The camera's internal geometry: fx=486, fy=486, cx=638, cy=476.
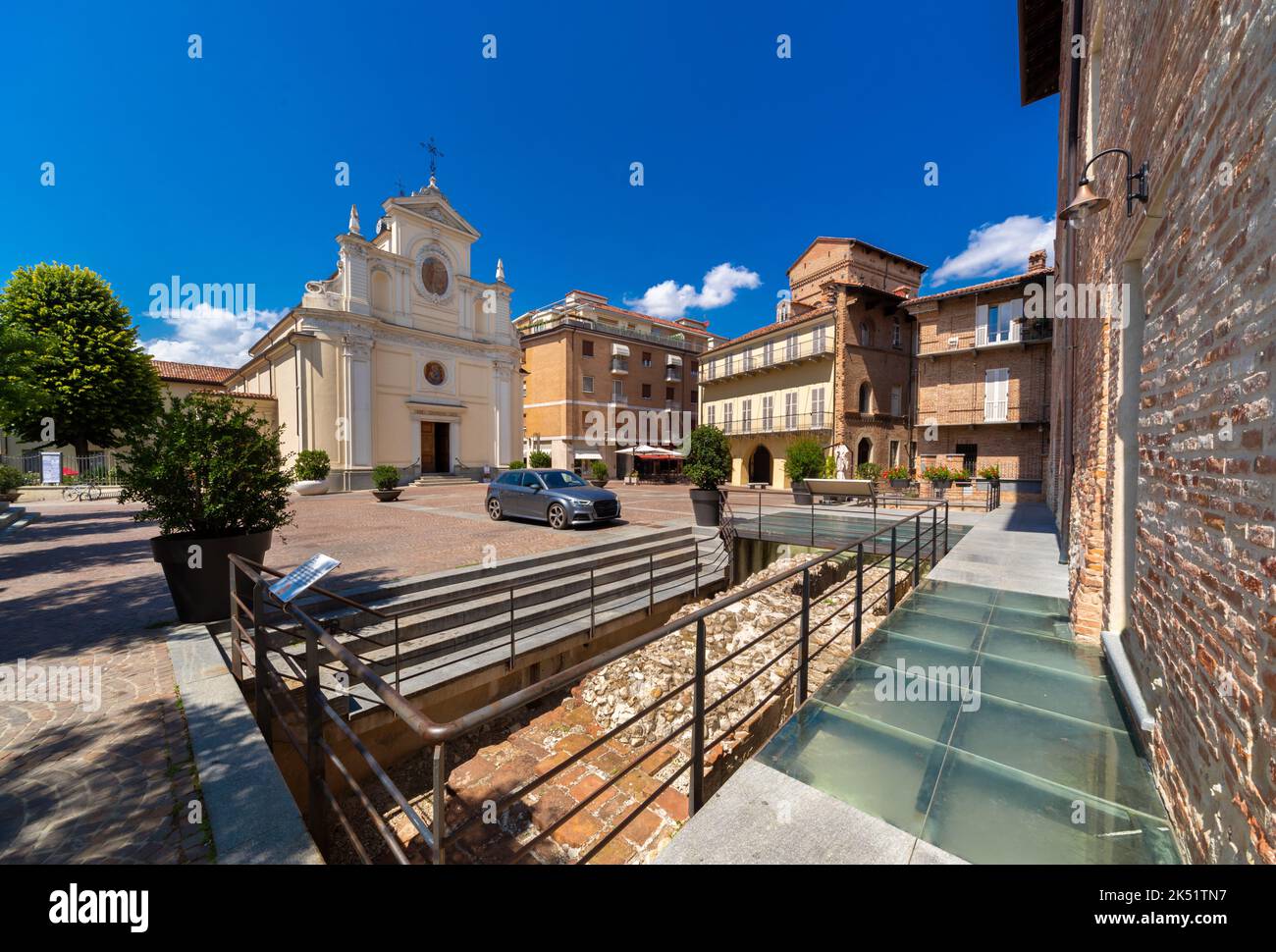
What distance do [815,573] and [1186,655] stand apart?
314 inches

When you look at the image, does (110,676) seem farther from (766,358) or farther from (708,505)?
(766,358)

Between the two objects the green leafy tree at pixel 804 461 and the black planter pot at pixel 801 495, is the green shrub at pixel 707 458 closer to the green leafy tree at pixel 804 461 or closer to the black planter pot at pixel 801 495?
the black planter pot at pixel 801 495

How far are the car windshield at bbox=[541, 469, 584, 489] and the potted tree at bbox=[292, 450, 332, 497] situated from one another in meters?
12.6

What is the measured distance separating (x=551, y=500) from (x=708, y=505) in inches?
150

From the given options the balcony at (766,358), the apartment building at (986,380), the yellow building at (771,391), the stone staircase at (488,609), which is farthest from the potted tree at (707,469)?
the apartment building at (986,380)

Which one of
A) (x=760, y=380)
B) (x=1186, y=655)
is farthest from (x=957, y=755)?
(x=760, y=380)

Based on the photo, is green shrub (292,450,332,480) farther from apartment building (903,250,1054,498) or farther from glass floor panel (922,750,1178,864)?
apartment building (903,250,1054,498)

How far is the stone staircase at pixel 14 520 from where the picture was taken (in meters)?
10.8

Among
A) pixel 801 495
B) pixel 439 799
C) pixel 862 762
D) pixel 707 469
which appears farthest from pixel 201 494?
pixel 801 495

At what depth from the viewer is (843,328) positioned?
23109 millimetres

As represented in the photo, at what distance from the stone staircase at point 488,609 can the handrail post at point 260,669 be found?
0.64 m

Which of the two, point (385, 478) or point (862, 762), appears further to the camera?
point (385, 478)

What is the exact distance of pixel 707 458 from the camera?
11.8m

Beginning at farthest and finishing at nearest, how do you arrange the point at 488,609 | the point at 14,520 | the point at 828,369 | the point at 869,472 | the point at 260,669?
the point at 828,369
the point at 869,472
the point at 14,520
the point at 488,609
the point at 260,669
